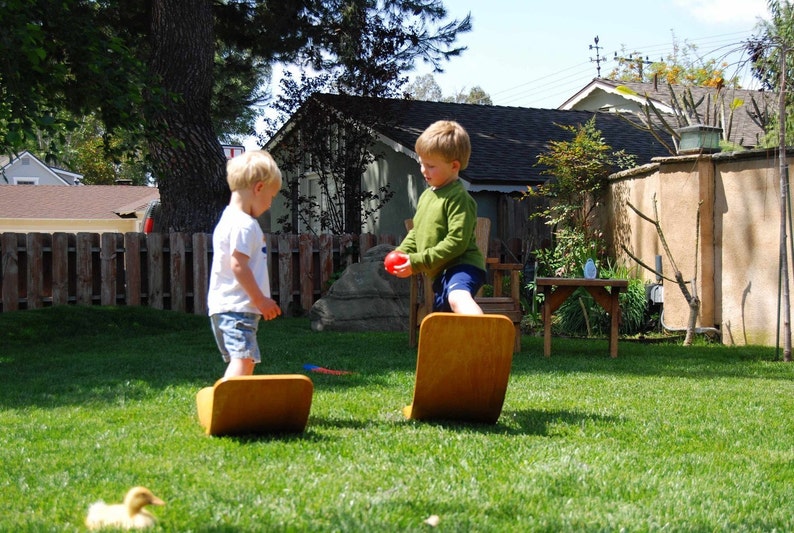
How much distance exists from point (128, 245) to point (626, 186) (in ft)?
22.8

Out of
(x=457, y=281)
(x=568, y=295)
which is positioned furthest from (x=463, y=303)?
(x=568, y=295)

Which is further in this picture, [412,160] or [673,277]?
[412,160]

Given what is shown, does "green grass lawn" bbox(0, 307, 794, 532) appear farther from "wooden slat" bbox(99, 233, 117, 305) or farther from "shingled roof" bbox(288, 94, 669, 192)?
"shingled roof" bbox(288, 94, 669, 192)

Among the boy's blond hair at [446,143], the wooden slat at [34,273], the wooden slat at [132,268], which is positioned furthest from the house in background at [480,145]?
the boy's blond hair at [446,143]

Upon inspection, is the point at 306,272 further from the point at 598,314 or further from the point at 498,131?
the point at 498,131

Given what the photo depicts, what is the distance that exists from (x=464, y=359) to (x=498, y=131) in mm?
14156

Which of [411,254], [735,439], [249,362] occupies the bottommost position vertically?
[735,439]

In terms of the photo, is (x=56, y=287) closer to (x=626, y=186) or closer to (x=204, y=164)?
(x=204, y=164)

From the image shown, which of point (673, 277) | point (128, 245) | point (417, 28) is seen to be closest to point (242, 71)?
point (417, 28)

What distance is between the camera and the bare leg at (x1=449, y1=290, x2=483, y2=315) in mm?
4496

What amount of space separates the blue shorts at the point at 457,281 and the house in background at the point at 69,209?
3428 cm

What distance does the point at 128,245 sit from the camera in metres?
12.5

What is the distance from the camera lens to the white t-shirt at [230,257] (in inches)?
160

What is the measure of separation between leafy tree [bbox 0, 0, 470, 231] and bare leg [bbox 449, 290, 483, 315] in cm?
517
